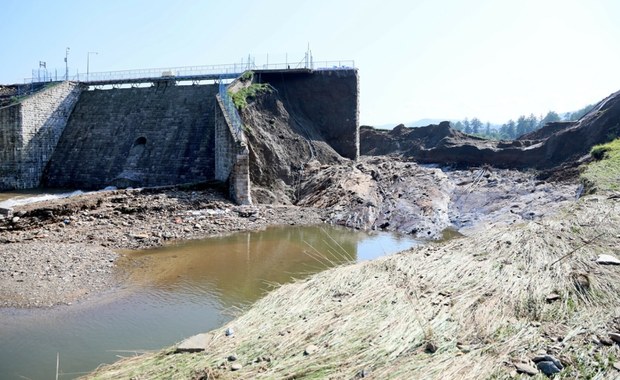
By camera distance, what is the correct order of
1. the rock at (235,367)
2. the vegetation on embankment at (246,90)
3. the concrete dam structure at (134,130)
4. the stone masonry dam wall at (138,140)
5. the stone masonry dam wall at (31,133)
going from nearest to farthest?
the rock at (235,367) → the vegetation on embankment at (246,90) → the stone masonry dam wall at (138,140) → the concrete dam structure at (134,130) → the stone masonry dam wall at (31,133)

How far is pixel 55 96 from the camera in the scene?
26.1 m

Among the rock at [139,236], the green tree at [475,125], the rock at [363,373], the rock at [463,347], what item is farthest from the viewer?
the green tree at [475,125]

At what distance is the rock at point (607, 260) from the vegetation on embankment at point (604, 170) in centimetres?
826

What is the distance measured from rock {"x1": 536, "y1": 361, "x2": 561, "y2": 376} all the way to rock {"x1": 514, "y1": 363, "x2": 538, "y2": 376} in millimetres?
73

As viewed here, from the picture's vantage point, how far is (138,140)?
24.3 metres

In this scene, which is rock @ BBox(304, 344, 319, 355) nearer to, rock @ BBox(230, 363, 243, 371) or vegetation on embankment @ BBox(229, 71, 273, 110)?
rock @ BBox(230, 363, 243, 371)

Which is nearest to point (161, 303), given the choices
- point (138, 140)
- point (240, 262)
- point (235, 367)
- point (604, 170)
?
point (240, 262)

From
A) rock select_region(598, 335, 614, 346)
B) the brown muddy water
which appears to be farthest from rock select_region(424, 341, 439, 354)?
the brown muddy water

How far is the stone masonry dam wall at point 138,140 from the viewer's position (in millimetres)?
22391

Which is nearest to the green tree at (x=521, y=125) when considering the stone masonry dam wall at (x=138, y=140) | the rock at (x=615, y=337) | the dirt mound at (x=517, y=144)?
the dirt mound at (x=517, y=144)

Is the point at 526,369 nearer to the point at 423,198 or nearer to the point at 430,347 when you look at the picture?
the point at 430,347

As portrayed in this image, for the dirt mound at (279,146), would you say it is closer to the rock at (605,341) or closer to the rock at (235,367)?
the rock at (235,367)

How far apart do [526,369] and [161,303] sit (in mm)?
Result: 7072

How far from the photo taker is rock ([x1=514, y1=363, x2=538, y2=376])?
425cm
